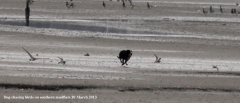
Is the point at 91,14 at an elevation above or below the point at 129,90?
above

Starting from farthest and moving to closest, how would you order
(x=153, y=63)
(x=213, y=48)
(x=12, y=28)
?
(x=12, y=28) → (x=213, y=48) → (x=153, y=63)

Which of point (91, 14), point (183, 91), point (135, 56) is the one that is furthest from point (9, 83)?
point (91, 14)

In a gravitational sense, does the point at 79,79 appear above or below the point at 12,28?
below

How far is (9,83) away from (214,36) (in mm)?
16719

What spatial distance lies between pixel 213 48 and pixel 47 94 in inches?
473

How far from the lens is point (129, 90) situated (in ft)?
41.5

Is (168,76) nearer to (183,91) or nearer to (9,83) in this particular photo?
(183,91)

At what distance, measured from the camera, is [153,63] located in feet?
56.5

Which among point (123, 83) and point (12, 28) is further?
point (12, 28)

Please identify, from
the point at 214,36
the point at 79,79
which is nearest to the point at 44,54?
the point at 79,79

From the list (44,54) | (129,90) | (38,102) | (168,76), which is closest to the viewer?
(38,102)

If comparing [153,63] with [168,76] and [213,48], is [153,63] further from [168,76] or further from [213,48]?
[213,48]

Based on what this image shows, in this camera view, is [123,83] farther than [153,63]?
No

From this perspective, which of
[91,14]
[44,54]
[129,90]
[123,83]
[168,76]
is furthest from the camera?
[91,14]
